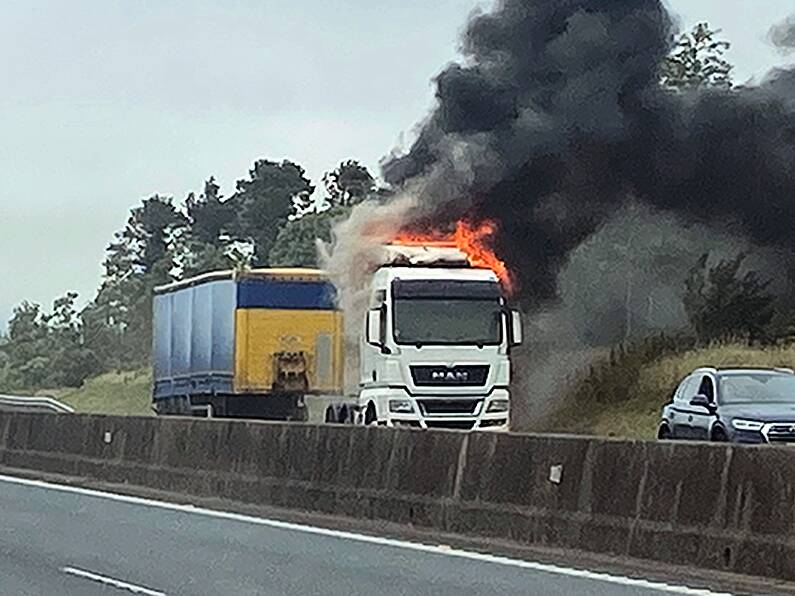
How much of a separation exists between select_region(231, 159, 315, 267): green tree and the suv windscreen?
84.5 meters

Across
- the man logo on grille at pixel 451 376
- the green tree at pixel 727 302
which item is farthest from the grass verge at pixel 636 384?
the man logo on grille at pixel 451 376

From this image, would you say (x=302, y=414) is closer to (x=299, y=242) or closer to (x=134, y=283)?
(x=299, y=242)

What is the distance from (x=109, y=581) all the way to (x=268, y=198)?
9811 cm

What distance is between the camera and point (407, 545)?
60.9 ft

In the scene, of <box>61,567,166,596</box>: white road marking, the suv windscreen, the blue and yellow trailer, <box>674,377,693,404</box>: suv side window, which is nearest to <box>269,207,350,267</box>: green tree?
the blue and yellow trailer

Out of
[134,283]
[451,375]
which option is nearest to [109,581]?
[451,375]

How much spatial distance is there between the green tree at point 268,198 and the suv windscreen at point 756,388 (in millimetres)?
84529

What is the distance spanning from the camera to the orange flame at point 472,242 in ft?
112

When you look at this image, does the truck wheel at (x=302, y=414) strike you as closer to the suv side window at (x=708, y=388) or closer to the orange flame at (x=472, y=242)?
the orange flame at (x=472, y=242)

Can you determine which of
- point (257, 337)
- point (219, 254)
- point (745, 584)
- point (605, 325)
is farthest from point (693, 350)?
point (219, 254)

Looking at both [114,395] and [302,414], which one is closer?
[302,414]

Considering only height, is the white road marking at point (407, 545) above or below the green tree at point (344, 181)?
below

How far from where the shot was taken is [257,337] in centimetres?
3584

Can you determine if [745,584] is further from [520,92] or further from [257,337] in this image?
[520,92]
